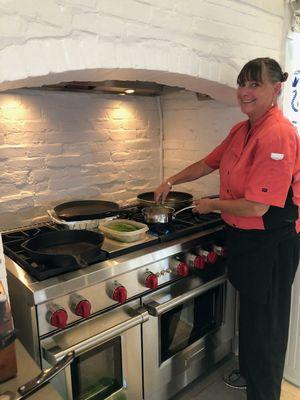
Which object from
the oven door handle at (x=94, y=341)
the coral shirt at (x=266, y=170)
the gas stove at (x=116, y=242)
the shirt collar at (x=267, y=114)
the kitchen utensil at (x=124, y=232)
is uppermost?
the shirt collar at (x=267, y=114)

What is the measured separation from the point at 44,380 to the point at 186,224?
93 centimetres

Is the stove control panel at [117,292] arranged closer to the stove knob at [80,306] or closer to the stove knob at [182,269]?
the stove knob at [80,306]

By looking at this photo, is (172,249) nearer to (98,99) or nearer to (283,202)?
(283,202)

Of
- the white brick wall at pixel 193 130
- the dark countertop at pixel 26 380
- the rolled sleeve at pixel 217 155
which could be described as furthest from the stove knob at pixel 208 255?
the dark countertop at pixel 26 380

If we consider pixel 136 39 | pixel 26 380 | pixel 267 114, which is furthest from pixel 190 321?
pixel 136 39

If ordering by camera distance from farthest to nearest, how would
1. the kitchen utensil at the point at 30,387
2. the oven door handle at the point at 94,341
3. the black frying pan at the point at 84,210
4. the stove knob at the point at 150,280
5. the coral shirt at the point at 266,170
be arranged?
the black frying pan at the point at 84,210 < the stove knob at the point at 150,280 < the coral shirt at the point at 266,170 < the oven door handle at the point at 94,341 < the kitchen utensil at the point at 30,387

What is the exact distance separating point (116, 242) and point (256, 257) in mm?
552

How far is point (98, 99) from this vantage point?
178cm

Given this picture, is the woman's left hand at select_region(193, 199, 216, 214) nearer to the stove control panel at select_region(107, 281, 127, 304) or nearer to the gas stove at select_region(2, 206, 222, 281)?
the gas stove at select_region(2, 206, 222, 281)

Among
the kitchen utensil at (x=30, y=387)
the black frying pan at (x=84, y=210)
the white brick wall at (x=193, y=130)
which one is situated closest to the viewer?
the kitchen utensil at (x=30, y=387)

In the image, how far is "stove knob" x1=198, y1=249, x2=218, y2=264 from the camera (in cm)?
144

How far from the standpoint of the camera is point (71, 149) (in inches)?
67.3

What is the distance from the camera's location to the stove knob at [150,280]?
4.10 ft

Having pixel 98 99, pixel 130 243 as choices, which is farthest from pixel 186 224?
pixel 98 99
